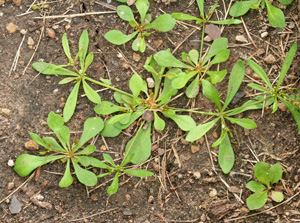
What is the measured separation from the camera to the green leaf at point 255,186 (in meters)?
2.77

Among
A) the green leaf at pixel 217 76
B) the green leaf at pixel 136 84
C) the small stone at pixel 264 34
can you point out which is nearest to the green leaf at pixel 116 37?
the green leaf at pixel 136 84

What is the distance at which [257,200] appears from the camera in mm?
2727

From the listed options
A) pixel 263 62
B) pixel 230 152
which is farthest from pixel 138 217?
pixel 263 62

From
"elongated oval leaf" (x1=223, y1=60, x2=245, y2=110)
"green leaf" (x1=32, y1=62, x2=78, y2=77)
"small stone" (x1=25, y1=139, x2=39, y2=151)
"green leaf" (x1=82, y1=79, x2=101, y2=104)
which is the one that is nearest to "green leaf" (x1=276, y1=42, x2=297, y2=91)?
"elongated oval leaf" (x1=223, y1=60, x2=245, y2=110)

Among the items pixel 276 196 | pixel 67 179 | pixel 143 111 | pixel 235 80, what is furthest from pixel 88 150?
pixel 276 196

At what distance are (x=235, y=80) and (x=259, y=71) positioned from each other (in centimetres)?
20

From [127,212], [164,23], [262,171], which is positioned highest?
[164,23]

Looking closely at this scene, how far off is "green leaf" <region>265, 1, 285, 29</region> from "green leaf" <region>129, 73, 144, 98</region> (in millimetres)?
1178

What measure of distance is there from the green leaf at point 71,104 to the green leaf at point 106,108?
0.61 feet

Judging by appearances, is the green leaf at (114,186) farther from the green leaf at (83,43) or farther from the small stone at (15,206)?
the green leaf at (83,43)

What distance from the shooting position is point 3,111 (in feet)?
9.45

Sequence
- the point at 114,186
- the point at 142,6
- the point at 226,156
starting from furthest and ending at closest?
the point at 142,6 < the point at 226,156 < the point at 114,186

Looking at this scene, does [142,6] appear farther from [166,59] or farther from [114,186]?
[114,186]

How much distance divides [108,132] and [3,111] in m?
0.87
